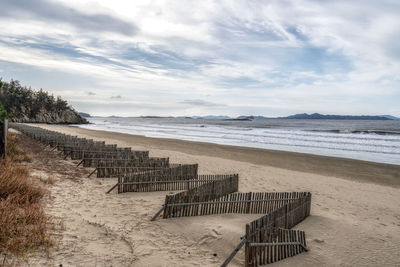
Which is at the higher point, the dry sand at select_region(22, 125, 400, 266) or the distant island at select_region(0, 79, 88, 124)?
the distant island at select_region(0, 79, 88, 124)

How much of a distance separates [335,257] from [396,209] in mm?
5398

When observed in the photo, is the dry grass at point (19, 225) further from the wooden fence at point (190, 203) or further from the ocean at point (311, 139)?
the ocean at point (311, 139)

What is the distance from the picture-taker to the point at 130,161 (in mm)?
13125

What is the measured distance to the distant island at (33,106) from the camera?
87.2 meters

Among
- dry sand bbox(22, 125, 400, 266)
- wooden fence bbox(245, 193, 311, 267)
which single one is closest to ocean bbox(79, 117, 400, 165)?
dry sand bbox(22, 125, 400, 266)

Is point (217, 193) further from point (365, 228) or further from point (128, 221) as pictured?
point (365, 228)

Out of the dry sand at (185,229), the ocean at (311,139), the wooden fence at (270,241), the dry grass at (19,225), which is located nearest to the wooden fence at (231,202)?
the wooden fence at (270,241)

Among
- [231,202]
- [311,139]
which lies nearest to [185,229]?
[231,202]

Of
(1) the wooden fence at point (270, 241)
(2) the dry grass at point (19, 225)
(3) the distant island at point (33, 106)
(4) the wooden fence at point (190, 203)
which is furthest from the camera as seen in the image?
(3) the distant island at point (33, 106)

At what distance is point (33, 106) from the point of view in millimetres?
93562

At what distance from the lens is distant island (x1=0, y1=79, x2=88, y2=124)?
8719cm

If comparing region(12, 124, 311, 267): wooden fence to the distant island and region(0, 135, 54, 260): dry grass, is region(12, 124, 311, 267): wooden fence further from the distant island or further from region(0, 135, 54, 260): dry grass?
the distant island

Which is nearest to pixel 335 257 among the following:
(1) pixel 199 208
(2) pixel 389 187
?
(1) pixel 199 208

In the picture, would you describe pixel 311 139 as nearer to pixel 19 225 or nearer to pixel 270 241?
pixel 270 241
